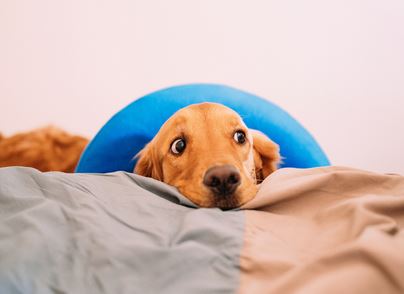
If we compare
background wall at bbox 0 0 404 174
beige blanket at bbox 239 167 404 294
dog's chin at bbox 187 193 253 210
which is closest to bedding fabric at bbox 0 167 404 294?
beige blanket at bbox 239 167 404 294

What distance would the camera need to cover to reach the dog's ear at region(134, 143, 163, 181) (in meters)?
1.59

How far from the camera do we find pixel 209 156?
121cm

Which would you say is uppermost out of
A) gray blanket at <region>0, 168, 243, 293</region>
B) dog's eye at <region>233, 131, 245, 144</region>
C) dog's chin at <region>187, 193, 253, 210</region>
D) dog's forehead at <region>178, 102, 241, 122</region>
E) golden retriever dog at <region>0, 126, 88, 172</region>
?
dog's forehead at <region>178, 102, 241, 122</region>

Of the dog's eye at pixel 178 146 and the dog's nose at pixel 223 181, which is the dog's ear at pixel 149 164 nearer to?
the dog's eye at pixel 178 146

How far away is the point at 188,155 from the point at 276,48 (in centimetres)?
156

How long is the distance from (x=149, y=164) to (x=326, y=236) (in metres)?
1.09

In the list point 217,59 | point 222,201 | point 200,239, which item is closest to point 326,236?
point 200,239

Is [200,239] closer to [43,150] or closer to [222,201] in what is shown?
[222,201]

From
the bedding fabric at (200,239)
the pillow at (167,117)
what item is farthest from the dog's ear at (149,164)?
the bedding fabric at (200,239)

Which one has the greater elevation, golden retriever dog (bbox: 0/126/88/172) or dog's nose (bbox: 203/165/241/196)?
dog's nose (bbox: 203/165/241/196)

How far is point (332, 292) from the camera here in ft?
1.62

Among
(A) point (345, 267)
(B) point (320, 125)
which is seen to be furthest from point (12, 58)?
(A) point (345, 267)

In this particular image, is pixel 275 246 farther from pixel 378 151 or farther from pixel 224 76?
pixel 378 151

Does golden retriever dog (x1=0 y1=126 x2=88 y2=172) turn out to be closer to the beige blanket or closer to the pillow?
the pillow
